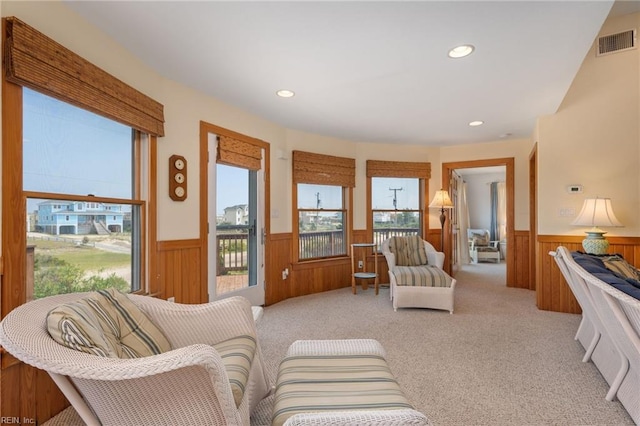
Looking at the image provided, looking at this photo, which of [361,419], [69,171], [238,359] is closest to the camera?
[361,419]

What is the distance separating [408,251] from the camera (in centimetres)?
475

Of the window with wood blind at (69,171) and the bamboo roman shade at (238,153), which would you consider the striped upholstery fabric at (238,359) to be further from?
the bamboo roman shade at (238,153)

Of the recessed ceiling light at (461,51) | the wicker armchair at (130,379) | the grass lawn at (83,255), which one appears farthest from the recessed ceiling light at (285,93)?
the wicker armchair at (130,379)

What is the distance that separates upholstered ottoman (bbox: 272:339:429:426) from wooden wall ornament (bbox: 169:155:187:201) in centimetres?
192

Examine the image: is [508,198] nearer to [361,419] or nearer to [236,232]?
[236,232]

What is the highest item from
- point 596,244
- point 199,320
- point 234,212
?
point 234,212

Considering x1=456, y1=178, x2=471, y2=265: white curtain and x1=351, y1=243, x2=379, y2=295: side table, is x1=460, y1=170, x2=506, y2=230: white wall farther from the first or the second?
x1=351, y1=243, x2=379, y2=295: side table

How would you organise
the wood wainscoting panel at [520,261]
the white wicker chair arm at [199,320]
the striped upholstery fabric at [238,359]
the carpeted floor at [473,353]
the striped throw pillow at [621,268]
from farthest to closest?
1. the wood wainscoting panel at [520,261]
2. the striped throw pillow at [621,268]
3. the carpeted floor at [473,353]
4. the white wicker chair arm at [199,320]
5. the striped upholstery fabric at [238,359]

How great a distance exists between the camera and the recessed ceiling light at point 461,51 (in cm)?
241

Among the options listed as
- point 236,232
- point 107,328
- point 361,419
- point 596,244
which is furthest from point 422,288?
point 107,328

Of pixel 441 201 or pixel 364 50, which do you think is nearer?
pixel 364 50

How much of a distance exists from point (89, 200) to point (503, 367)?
3.10 metres

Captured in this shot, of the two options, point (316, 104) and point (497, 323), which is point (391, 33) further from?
point (497, 323)

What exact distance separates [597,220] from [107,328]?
4248mm
